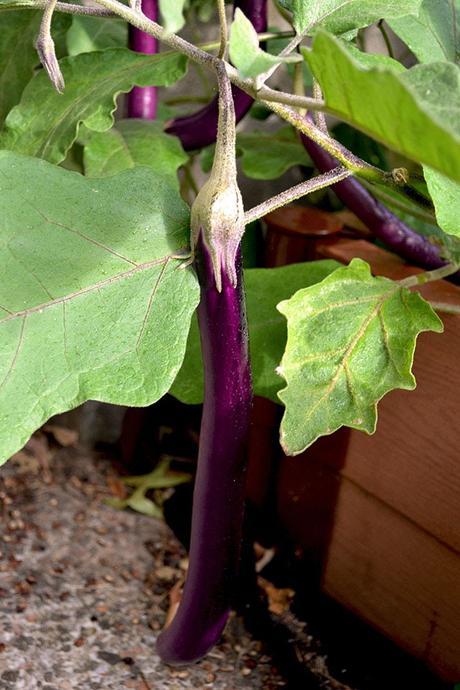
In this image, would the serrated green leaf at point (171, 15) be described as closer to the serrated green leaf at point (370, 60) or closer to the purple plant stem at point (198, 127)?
the serrated green leaf at point (370, 60)

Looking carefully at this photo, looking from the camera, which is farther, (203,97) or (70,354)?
(203,97)

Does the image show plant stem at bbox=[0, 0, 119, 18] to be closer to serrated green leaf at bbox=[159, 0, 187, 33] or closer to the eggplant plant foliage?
the eggplant plant foliage

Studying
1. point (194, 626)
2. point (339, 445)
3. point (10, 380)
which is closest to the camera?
point (10, 380)

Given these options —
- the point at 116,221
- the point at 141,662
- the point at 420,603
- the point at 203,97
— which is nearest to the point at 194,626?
the point at 141,662

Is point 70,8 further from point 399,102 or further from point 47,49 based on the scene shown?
point 399,102

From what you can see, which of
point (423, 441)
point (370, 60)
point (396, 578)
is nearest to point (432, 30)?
point (370, 60)

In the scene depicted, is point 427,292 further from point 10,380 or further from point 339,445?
point 10,380
